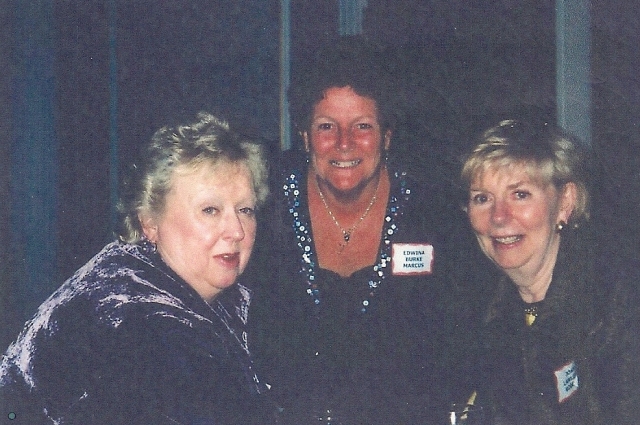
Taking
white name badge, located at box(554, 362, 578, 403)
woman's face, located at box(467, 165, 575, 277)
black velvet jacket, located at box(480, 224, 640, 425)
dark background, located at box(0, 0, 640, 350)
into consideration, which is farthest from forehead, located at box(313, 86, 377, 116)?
white name badge, located at box(554, 362, 578, 403)

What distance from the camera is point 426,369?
1.83 m

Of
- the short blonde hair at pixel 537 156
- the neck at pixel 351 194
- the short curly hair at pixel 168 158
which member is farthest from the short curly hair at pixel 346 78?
the short curly hair at pixel 168 158

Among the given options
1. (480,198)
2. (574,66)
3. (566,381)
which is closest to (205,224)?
(480,198)

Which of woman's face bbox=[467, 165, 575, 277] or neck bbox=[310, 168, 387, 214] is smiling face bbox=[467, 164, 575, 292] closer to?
woman's face bbox=[467, 165, 575, 277]

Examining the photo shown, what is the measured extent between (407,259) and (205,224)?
58 centimetres

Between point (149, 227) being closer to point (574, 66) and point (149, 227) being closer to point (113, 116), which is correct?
point (113, 116)

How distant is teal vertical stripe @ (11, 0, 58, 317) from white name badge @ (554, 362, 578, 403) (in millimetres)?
1329

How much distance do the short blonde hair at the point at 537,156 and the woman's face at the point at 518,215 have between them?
0.06 ft

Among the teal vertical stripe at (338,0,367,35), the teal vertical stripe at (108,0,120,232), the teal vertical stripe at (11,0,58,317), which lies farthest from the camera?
the teal vertical stripe at (338,0,367,35)

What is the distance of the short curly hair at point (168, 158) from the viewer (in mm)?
1458

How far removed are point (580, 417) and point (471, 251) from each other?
0.45 metres

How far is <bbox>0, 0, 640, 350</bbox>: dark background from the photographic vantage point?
5.89 feet

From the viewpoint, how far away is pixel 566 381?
5.36ft

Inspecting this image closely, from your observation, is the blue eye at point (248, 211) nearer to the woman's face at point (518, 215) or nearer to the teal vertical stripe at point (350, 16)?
the woman's face at point (518, 215)
